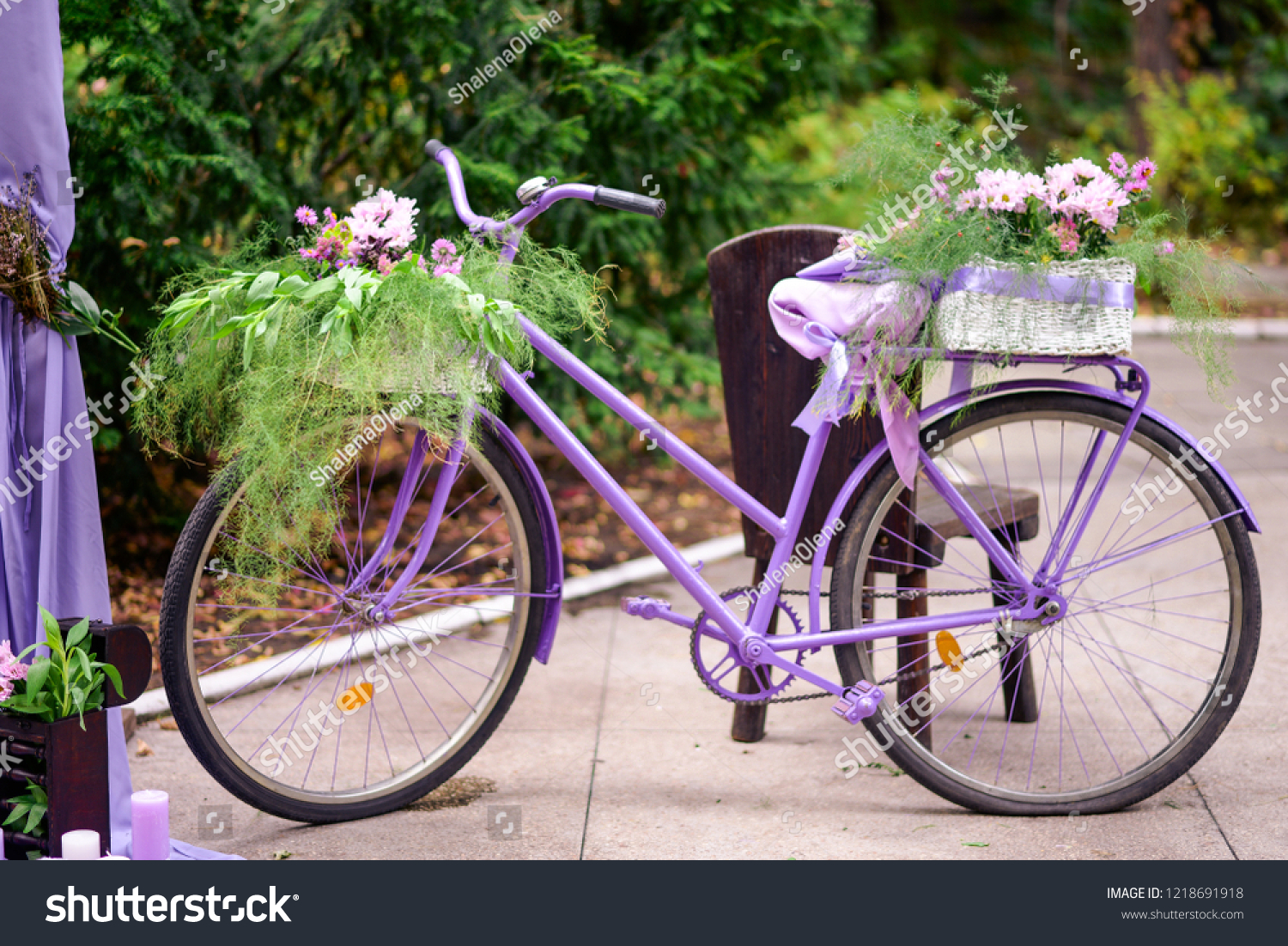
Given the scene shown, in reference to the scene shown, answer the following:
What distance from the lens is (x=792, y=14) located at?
213 inches

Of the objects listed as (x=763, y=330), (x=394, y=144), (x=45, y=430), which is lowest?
(x=45, y=430)

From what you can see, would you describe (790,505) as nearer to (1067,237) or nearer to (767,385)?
(767,385)

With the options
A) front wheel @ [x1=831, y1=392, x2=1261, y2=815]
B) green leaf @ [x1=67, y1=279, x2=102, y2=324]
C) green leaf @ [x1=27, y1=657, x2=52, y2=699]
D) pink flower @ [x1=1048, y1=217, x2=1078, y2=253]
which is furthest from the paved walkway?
pink flower @ [x1=1048, y1=217, x2=1078, y2=253]

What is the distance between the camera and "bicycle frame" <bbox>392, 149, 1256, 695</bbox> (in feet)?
9.98

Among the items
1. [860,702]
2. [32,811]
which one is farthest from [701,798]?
[32,811]

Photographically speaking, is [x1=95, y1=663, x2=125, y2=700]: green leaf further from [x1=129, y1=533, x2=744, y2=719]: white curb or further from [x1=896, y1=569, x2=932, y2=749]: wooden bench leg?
[x1=896, y1=569, x2=932, y2=749]: wooden bench leg

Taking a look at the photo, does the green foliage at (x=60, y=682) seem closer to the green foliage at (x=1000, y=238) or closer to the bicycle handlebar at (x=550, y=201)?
the bicycle handlebar at (x=550, y=201)

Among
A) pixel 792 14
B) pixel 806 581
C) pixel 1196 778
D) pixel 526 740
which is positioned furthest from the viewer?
pixel 792 14

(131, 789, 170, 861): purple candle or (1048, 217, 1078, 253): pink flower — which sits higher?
(1048, 217, 1078, 253): pink flower

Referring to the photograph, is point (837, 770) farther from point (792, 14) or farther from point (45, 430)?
point (792, 14)

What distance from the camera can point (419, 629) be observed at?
3.77m

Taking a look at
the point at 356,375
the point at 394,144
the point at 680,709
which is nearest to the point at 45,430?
the point at 356,375

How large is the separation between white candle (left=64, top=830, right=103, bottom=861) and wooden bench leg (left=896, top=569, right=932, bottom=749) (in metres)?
1.87
